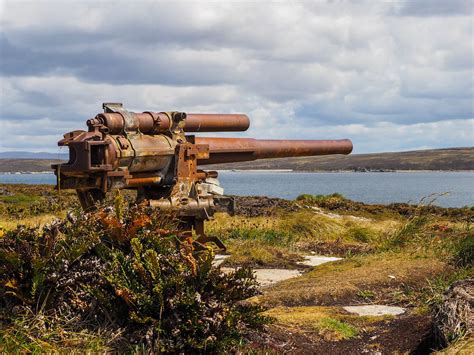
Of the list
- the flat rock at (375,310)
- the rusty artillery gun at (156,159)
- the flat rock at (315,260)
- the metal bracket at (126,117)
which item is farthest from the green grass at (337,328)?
the flat rock at (315,260)

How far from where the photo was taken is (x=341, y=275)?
358 inches

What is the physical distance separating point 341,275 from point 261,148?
2.23m

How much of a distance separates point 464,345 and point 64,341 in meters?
2.70

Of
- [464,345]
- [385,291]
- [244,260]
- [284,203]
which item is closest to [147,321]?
[464,345]

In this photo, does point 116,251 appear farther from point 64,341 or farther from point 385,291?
point 385,291

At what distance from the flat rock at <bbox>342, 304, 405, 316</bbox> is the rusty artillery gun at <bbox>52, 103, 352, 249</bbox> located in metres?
1.66

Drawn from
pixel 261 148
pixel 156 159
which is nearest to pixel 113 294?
pixel 156 159

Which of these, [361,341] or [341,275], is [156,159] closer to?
[341,275]

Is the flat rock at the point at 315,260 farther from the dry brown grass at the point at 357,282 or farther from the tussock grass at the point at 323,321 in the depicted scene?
the tussock grass at the point at 323,321

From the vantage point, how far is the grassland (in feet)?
19.8

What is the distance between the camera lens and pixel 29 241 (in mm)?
5559

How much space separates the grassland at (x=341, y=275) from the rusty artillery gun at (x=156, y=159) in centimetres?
106

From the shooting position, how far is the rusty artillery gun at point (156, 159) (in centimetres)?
770

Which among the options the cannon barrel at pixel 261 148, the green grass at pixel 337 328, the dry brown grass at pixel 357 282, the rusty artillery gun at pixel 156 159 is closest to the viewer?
the green grass at pixel 337 328
